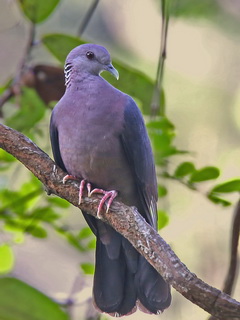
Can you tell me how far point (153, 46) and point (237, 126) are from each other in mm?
847

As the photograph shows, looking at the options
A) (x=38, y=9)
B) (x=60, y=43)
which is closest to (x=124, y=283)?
(x=60, y=43)

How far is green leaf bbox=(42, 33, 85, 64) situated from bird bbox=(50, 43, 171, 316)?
149 mm

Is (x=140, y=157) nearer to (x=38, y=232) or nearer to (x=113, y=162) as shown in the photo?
(x=113, y=162)

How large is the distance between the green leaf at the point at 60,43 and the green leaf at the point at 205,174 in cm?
68

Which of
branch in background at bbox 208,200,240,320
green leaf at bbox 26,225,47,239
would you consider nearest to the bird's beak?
green leaf at bbox 26,225,47,239

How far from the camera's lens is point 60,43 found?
2492mm

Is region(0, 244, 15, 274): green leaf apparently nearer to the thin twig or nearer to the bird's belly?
the bird's belly

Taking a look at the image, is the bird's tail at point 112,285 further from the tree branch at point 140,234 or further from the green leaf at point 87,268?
the tree branch at point 140,234

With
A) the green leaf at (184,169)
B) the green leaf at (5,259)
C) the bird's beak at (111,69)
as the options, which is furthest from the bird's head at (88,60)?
the green leaf at (5,259)

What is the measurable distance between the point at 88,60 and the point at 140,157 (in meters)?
0.45

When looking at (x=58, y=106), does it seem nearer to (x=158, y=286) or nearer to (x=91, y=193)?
(x=91, y=193)

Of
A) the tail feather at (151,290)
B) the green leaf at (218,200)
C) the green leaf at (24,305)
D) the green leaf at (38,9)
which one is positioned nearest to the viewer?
the green leaf at (24,305)

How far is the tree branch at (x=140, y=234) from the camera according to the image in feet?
5.17

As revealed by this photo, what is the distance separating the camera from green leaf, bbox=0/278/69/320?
1782mm
